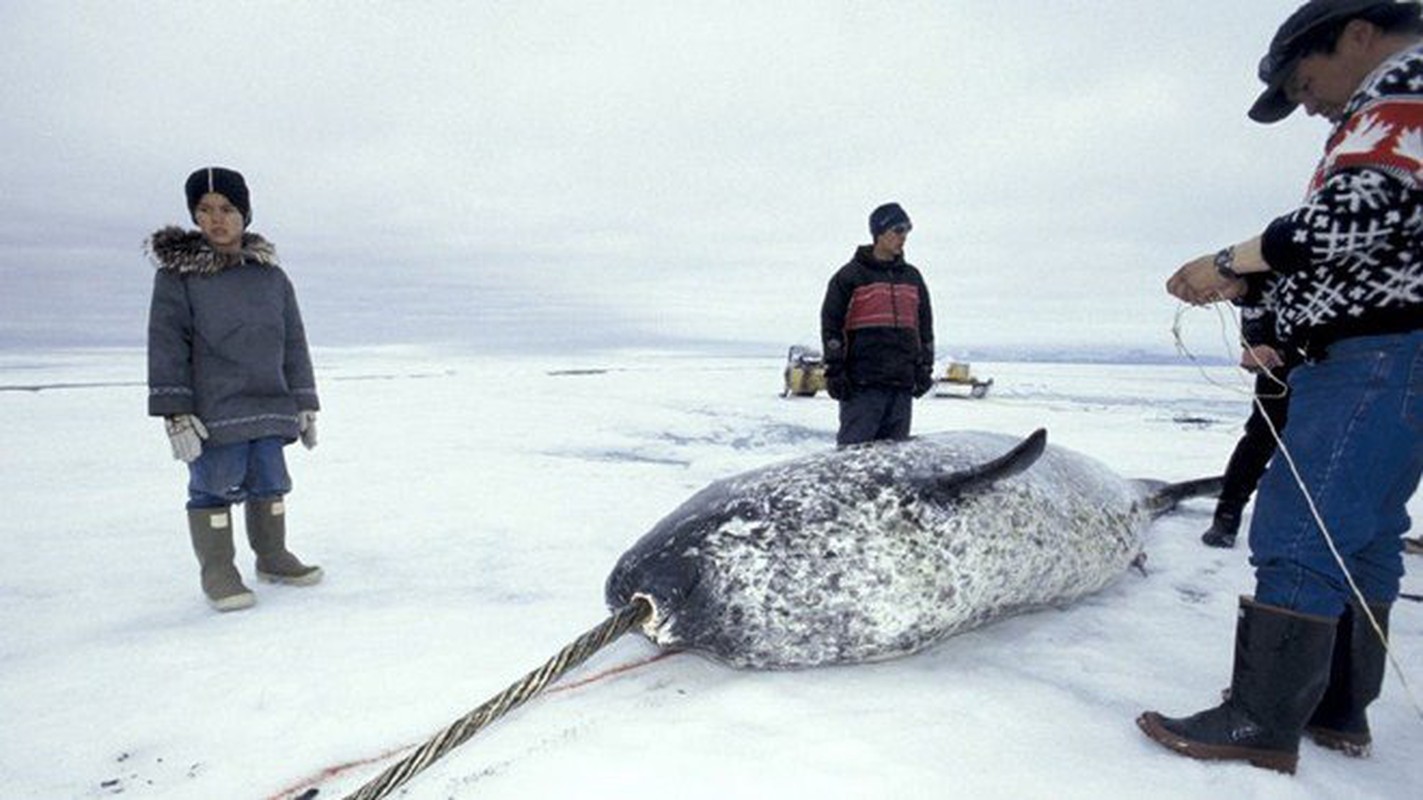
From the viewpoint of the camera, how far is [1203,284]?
2061 millimetres

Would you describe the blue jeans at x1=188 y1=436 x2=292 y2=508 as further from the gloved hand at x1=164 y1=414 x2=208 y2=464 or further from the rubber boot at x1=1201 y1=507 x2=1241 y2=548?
the rubber boot at x1=1201 y1=507 x2=1241 y2=548

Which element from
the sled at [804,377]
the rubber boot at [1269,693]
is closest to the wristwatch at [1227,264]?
the rubber boot at [1269,693]

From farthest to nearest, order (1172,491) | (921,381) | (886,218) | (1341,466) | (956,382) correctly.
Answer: (956,382)
(921,381)
(886,218)
(1172,491)
(1341,466)

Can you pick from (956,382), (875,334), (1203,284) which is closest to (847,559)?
(1203,284)

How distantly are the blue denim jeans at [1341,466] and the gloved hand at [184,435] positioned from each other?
386 centimetres

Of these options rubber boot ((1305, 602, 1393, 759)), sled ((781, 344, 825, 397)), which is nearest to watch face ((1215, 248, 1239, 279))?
rubber boot ((1305, 602, 1393, 759))

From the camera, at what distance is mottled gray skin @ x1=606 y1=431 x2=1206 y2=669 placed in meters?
2.38

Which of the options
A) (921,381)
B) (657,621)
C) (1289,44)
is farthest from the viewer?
(921,381)

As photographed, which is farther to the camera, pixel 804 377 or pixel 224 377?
pixel 804 377

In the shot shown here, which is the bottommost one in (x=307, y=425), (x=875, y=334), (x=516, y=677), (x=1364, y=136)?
(x=516, y=677)

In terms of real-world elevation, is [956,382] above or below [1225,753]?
above

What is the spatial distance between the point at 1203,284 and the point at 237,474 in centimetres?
383

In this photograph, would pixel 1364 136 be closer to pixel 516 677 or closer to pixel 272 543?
pixel 516 677

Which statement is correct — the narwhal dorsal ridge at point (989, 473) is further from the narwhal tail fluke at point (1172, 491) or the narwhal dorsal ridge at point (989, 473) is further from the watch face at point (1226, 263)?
the narwhal tail fluke at point (1172, 491)
